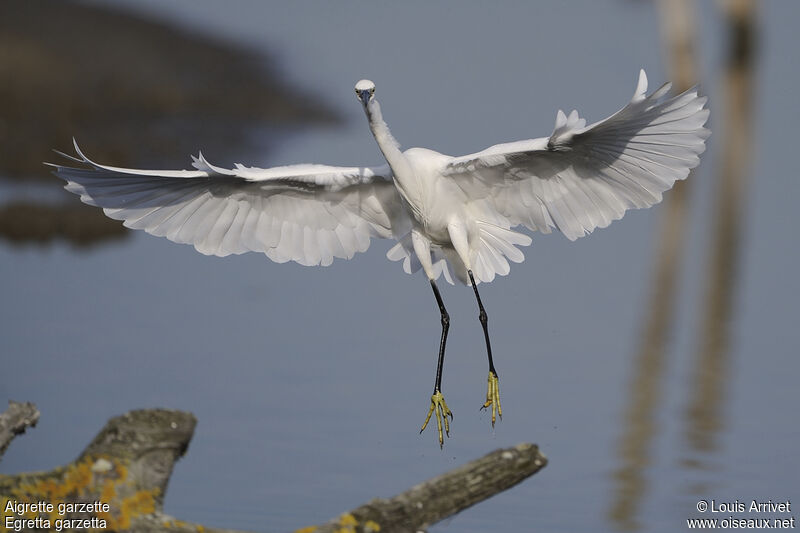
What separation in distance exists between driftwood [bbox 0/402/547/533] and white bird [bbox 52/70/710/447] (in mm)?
1719

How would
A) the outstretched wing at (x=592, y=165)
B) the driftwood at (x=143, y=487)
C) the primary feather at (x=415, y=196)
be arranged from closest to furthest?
A: the driftwood at (x=143, y=487) → the outstretched wing at (x=592, y=165) → the primary feather at (x=415, y=196)

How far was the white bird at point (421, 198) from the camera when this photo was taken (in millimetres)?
5867

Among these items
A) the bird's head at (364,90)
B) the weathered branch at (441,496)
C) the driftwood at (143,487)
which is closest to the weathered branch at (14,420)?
the driftwood at (143,487)

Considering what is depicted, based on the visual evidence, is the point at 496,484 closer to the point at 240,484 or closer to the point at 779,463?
the point at 240,484

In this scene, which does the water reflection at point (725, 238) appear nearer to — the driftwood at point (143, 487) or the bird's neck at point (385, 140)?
the bird's neck at point (385, 140)

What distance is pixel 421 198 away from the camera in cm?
630

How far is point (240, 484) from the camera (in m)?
6.32

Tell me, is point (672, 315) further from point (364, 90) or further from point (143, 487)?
point (143, 487)

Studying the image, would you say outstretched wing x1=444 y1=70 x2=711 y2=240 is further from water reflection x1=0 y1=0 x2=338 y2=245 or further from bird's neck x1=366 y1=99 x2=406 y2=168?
water reflection x1=0 y1=0 x2=338 y2=245

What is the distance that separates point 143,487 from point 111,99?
518 inches

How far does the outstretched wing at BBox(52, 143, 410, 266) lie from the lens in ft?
20.4

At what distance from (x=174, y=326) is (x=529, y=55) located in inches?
658

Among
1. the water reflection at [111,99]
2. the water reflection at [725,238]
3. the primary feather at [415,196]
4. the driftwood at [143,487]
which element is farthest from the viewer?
the water reflection at [111,99]

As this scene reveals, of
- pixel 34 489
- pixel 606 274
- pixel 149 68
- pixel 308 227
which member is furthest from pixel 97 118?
pixel 34 489
